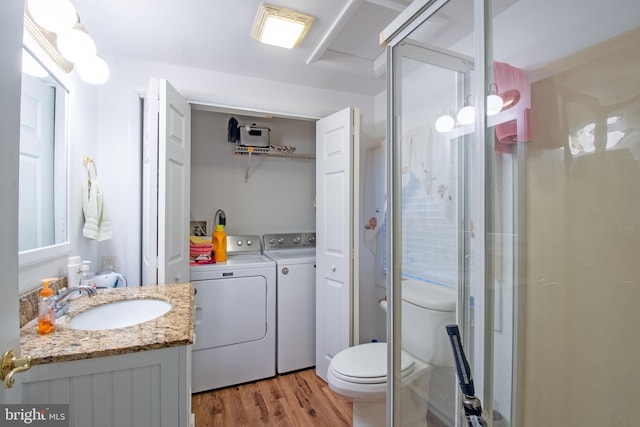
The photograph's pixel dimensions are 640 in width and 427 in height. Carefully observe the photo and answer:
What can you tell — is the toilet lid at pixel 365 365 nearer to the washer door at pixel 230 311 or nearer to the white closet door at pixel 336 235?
the white closet door at pixel 336 235

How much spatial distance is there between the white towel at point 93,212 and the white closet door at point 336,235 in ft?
4.68

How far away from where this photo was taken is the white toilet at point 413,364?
1400mm

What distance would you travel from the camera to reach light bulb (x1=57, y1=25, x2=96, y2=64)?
4.14 ft


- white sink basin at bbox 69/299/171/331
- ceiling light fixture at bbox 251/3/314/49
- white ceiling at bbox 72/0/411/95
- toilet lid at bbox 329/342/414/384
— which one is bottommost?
toilet lid at bbox 329/342/414/384

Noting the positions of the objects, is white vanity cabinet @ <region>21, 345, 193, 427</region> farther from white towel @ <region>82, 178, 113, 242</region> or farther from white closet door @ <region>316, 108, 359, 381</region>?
white closet door @ <region>316, 108, 359, 381</region>

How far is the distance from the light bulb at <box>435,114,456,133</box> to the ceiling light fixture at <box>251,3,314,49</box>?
850 mm

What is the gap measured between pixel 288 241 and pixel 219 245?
73 cm

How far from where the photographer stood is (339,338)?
7.17 ft

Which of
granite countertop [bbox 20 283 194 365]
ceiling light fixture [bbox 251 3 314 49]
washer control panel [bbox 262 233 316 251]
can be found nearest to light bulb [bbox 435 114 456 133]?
ceiling light fixture [bbox 251 3 314 49]

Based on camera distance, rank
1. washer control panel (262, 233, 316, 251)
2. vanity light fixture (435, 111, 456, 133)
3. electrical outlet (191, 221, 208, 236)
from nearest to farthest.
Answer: vanity light fixture (435, 111, 456, 133)
electrical outlet (191, 221, 208, 236)
washer control panel (262, 233, 316, 251)

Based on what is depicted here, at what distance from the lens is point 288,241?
2.95m

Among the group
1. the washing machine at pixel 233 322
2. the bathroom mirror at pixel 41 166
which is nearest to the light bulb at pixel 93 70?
the bathroom mirror at pixel 41 166

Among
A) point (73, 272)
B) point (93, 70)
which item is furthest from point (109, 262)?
point (93, 70)

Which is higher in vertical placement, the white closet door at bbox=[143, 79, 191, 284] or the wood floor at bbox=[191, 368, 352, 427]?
the white closet door at bbox=[143, 79, 191, 284]
